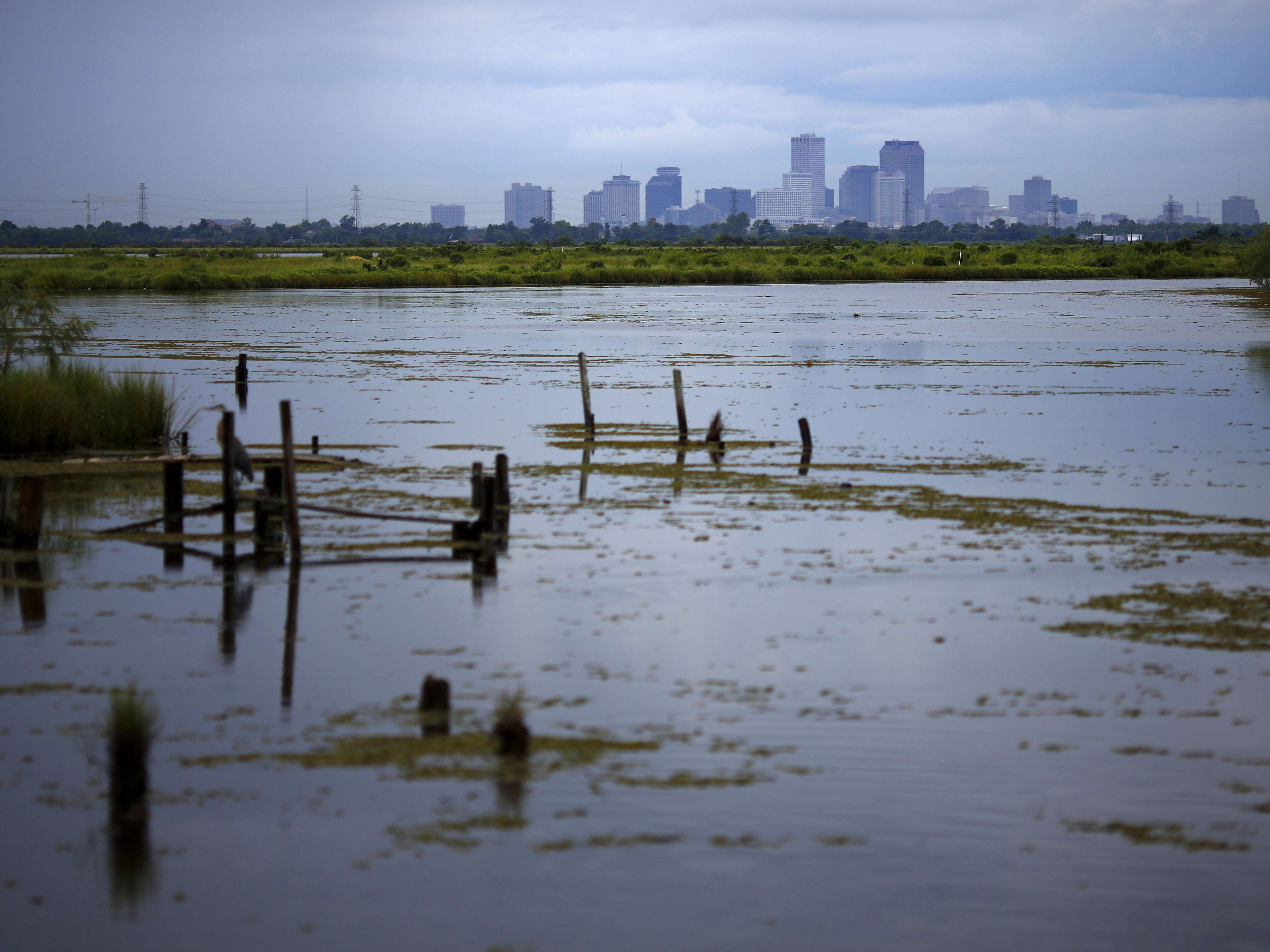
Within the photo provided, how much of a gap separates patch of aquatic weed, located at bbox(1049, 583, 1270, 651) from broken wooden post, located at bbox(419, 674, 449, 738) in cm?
617

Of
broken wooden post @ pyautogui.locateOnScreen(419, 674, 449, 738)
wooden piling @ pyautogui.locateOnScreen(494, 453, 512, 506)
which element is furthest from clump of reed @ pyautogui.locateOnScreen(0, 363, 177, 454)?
broken wooden post @ pyautogui.locateOnScreen(419, 674, 449, 738)

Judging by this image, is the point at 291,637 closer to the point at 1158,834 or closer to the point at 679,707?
the point at 679,707

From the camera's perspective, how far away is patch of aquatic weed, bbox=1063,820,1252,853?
845 cm

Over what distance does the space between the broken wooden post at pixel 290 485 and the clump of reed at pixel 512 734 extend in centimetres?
621

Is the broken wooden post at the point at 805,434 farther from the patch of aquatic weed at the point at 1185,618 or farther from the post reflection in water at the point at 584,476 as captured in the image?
the patch of aquatic weed at the point at 1185,618

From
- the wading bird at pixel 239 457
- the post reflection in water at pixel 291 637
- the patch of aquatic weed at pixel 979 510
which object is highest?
the wading bird at pixel 239 457

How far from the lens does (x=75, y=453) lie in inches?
902

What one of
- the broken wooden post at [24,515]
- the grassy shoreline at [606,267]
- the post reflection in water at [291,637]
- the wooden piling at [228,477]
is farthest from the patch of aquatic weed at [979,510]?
the grassy shoreline at [606,267]

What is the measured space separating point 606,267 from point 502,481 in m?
109

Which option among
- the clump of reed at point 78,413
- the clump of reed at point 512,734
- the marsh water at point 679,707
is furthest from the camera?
the clump of reed at point 78,413

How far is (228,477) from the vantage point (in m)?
16.3

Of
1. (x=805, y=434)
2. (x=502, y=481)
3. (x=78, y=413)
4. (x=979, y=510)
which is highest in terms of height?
(x=78, y=413)

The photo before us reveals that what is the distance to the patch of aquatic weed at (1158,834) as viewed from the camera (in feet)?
27.7

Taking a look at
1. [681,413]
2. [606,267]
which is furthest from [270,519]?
[606,267]
